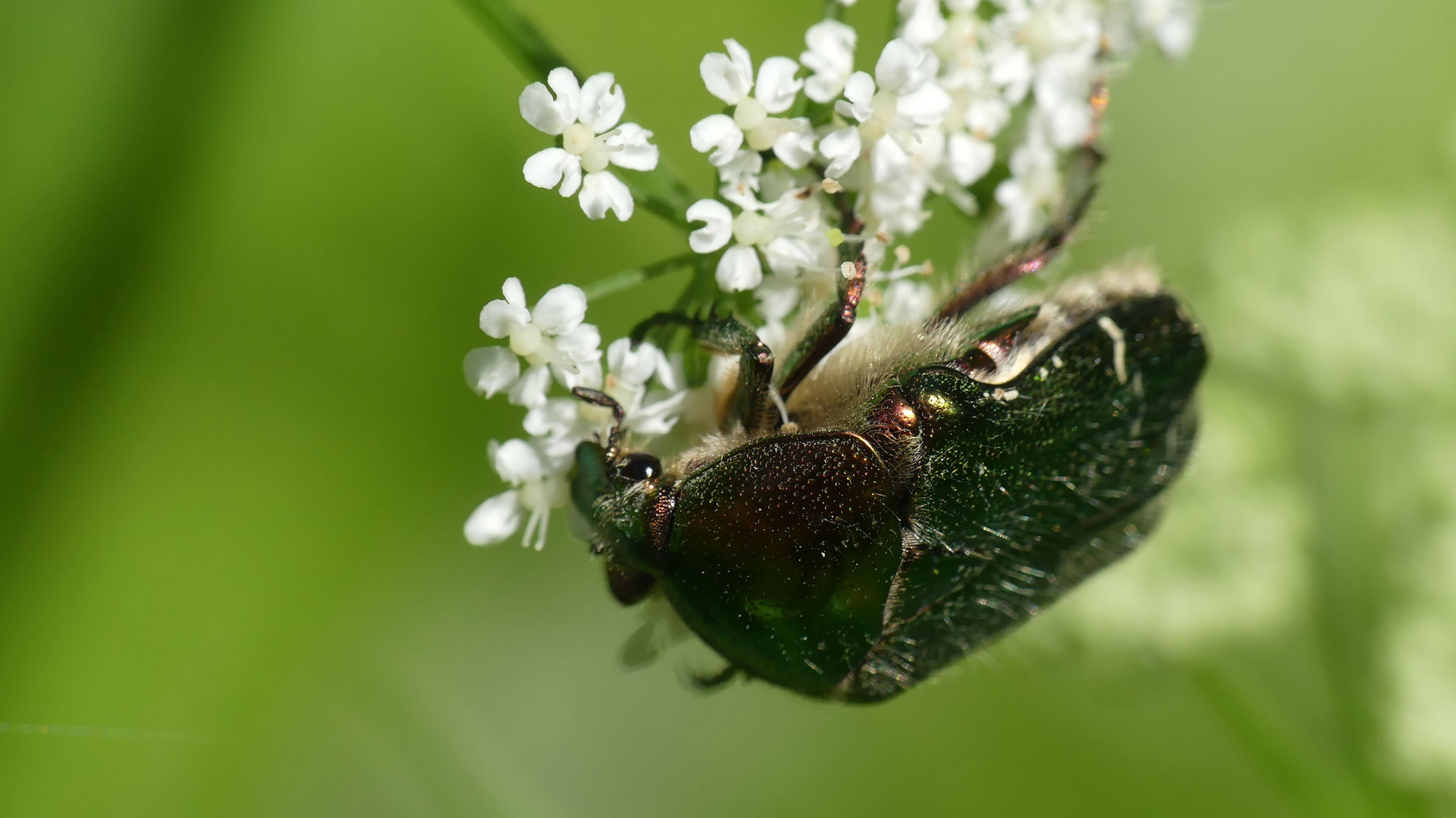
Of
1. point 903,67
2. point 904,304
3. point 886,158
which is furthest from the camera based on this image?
point 904,304

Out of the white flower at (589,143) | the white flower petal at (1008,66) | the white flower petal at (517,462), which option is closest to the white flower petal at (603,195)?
the white flower at (589,143)

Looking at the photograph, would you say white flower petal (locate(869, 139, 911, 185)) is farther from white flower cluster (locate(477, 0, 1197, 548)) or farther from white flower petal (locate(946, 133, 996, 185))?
white flower petal (locate(946, 133, 996, 185))


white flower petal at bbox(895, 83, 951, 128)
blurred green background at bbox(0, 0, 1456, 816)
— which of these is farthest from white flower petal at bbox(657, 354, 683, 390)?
blurred green background at bbox(0, 0, 1456, 816)

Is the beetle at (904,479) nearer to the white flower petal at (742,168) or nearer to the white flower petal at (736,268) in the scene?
the white flower petal at (736,268)

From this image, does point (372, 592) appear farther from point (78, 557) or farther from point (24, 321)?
point (24, 321)

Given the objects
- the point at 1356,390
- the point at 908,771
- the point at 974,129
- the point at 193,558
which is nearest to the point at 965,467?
the point at 974,129

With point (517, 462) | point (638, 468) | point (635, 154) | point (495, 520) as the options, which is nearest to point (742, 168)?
point (635, 154)

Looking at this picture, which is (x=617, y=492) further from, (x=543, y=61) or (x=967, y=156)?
(x=967, y=156)
